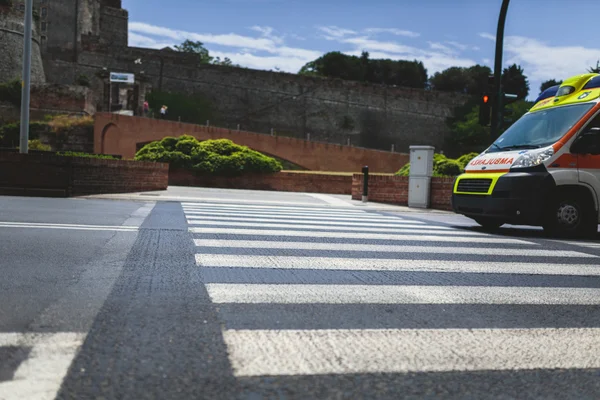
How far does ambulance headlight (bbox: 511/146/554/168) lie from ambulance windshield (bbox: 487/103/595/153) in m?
0.23

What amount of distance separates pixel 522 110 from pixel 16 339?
74.8 meters

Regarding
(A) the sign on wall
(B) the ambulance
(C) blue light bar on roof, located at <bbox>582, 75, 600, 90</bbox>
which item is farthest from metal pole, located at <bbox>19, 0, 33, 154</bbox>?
(A) the sign on wall

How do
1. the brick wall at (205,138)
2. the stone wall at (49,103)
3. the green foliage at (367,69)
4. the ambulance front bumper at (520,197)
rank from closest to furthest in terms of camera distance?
the ambulance front bumper at (520,197), the brick wall at (205,138), the stone wall at (49,103), the green foliage at (367,69)

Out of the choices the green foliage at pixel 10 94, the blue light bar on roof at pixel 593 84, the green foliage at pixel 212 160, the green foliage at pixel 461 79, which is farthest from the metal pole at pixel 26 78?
the green foliage at pixel 461 79

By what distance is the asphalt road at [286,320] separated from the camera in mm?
2773

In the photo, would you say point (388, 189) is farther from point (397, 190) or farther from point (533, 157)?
point (533, 157)

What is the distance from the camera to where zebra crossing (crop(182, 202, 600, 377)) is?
3195 mm

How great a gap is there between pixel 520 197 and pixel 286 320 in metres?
6.68

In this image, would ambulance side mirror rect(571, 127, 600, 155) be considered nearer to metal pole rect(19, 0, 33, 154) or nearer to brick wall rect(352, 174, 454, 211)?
brick wall rect(352, 174, 454, 211)

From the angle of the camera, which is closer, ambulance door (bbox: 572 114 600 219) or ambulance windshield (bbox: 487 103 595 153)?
ambulance door (bbox: 572 114 600 219)

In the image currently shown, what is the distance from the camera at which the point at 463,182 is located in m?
10.7

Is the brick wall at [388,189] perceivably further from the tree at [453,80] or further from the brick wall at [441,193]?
the tree at [453,80]

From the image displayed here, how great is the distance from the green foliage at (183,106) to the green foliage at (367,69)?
117 ft

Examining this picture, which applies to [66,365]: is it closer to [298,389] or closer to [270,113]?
[298,389]
